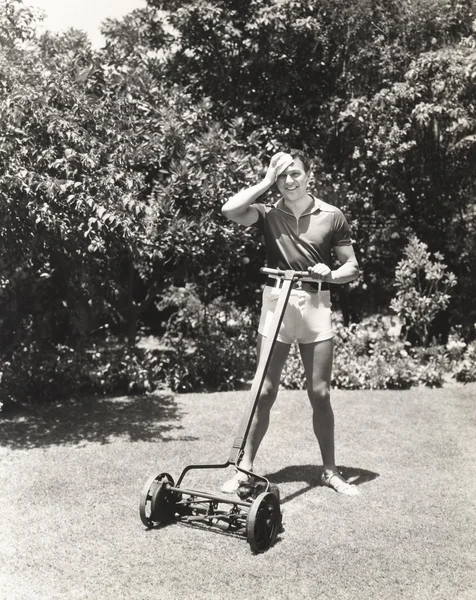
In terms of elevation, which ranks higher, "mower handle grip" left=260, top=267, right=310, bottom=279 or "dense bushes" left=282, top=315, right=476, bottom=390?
"mower handle grip" left=260, top=267, right=310, bottom=279

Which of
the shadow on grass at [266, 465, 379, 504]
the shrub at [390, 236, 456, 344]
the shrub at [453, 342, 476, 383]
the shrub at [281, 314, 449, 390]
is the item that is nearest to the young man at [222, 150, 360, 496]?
the shadow on grass at [266, 465, 379, 504]

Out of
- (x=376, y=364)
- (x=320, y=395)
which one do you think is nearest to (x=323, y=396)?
(x=320, y=395)

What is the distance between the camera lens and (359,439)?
5.63 m

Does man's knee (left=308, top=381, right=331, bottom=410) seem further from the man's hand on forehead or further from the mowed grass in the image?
the man's hand on forehead

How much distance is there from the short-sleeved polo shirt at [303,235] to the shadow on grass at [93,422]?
2.06 m

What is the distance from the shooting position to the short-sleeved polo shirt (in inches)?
165

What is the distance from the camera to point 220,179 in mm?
6980

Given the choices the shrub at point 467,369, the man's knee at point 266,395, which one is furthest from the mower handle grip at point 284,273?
the shrub at point 467,369

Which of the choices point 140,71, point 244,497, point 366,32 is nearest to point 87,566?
point 244,497

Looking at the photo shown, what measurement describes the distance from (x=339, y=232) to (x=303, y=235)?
0.23 m

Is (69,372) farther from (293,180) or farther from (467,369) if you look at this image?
(467,369)

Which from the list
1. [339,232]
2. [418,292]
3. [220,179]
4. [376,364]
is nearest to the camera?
[339,232]

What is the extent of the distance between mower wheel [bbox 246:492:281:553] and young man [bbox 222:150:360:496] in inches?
24.0

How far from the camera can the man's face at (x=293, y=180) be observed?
4.13 m
